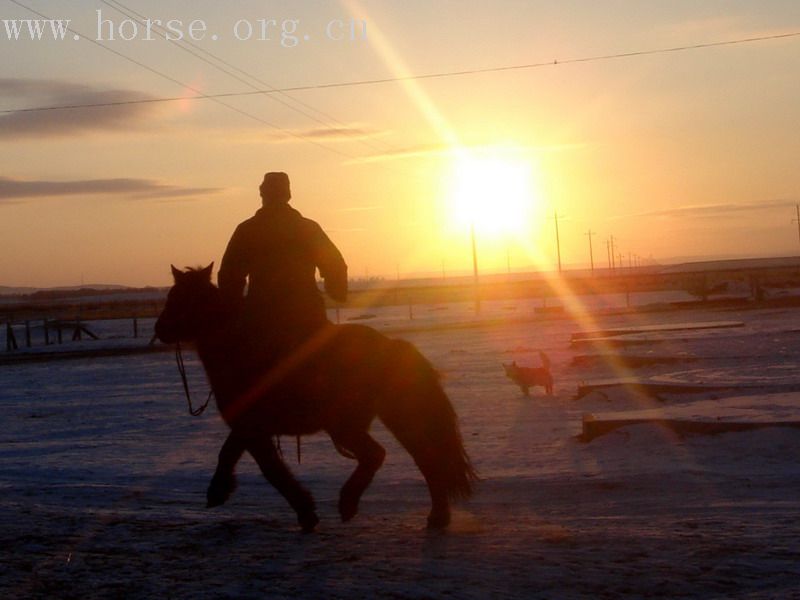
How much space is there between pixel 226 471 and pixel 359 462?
0.87 meters

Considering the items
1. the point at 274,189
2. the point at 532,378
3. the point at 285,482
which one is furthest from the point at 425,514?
the point at 532,378

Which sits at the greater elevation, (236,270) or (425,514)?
(236,270)

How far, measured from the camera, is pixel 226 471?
6805 millimetres

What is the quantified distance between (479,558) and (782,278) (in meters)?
103

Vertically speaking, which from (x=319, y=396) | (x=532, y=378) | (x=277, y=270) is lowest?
(x=532, y=378)

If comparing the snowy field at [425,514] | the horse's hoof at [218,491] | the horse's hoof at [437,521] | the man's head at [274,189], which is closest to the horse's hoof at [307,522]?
the snowy field at [425,514]

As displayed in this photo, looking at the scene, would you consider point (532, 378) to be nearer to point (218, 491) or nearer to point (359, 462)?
point (359, 462)

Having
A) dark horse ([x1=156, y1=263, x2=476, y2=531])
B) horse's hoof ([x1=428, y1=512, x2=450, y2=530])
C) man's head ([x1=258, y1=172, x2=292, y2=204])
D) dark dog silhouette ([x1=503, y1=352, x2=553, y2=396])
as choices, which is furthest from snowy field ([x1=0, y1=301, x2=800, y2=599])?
man's head ([x1=258, y1=172, x2=292, y2=204])

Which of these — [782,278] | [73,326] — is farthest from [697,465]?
[782,278]

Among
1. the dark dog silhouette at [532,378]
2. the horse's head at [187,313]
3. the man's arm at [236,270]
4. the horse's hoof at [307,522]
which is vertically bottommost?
the dark dog silhouette at [532,378]

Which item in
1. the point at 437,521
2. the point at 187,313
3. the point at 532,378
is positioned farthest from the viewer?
the point at 532,378

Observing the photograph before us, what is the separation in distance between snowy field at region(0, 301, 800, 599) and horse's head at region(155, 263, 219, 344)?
1.28 m

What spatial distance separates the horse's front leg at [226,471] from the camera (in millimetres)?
6746

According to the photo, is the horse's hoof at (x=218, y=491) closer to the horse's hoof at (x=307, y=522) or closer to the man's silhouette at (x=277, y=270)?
the horse's hoof at (x=307, y=522)
